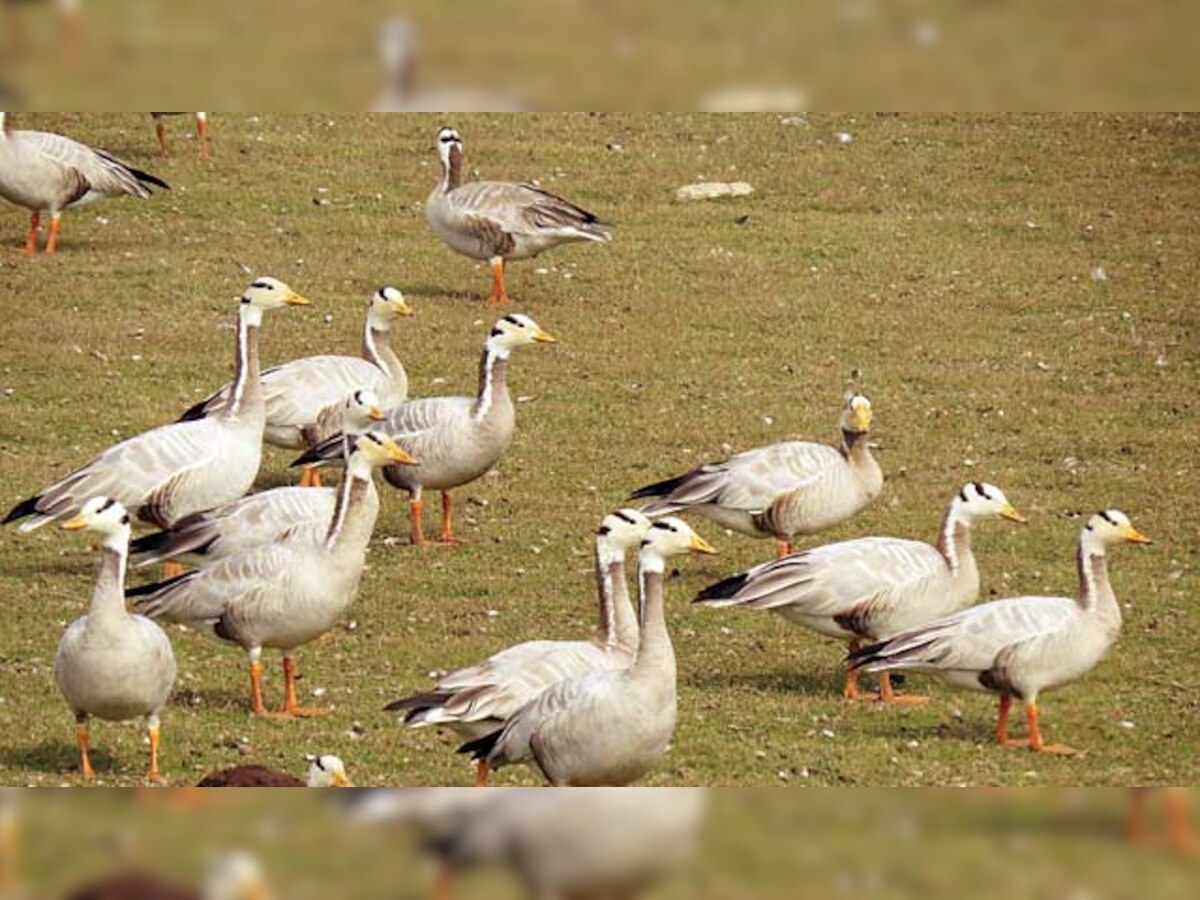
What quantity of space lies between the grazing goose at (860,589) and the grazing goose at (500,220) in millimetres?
9151

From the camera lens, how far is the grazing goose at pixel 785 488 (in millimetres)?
12906

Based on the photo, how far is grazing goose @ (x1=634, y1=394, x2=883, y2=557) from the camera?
42.3 feet

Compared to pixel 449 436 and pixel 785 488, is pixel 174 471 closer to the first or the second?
pixel 449 436

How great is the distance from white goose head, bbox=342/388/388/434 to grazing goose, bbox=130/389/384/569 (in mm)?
1123

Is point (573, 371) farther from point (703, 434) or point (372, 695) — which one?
point (372, 695)

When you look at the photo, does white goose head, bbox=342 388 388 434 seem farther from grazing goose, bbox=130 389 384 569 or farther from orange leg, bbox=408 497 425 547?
grazing goose, bbox=130 389 384 569

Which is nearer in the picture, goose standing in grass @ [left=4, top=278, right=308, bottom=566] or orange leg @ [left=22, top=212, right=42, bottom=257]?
goose standing in grass @ [left=4, top=278, right=308, bottom=566]

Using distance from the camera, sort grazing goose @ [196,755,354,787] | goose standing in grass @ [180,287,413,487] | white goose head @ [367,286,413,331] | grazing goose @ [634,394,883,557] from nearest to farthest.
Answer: grazing goose @ [196,755,354,787], grazing goose @ [634,394,883,557], goose standing in grass @ [180,287,413,487], white goose head @ [367,286,413,331]

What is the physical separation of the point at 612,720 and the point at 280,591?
367 cm

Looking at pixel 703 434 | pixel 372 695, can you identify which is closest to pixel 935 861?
pixel 372 695

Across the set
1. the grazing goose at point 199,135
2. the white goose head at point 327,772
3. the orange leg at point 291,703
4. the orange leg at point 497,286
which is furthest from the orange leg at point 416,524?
the grazing goose at point 199,135

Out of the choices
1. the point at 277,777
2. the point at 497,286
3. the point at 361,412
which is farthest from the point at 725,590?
the point at 497,286

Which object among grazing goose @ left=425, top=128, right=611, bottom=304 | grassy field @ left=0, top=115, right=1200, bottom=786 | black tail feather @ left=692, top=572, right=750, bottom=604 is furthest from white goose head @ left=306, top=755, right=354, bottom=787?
grazing goose @ left=425, top=128, right=611, bottom=304

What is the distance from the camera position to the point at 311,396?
1473 centimetres
